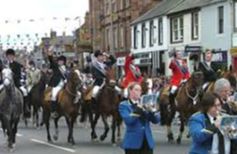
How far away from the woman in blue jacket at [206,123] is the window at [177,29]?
1721 inches

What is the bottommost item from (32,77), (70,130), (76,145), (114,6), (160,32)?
(76,145)

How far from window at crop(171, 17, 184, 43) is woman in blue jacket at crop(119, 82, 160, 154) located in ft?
136

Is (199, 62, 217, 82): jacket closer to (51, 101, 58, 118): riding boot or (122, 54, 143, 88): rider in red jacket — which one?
(122, 54, 143, 88): rider in red jacket

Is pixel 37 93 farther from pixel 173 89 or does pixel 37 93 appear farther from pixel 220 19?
pixel 220 19

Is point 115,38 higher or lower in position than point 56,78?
higher

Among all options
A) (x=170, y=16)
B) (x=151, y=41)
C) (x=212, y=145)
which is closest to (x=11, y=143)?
(x=212, y=145)

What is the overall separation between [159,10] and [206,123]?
165 feet

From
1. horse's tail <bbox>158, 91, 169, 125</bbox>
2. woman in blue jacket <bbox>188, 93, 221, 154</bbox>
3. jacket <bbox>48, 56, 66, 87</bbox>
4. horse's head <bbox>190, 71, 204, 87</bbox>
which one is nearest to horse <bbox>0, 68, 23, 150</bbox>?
jacket <bbox>48, 56, 66, 87</bbox>

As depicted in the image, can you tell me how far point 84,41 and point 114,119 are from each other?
58.3 meters

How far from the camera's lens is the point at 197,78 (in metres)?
19.7

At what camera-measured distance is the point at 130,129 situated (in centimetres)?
1062

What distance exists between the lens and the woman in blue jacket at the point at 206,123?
26.7 feet

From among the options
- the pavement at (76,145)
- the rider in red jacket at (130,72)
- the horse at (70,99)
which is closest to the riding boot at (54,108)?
the horse at (70,99)

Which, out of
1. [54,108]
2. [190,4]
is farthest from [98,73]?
[190,4]
